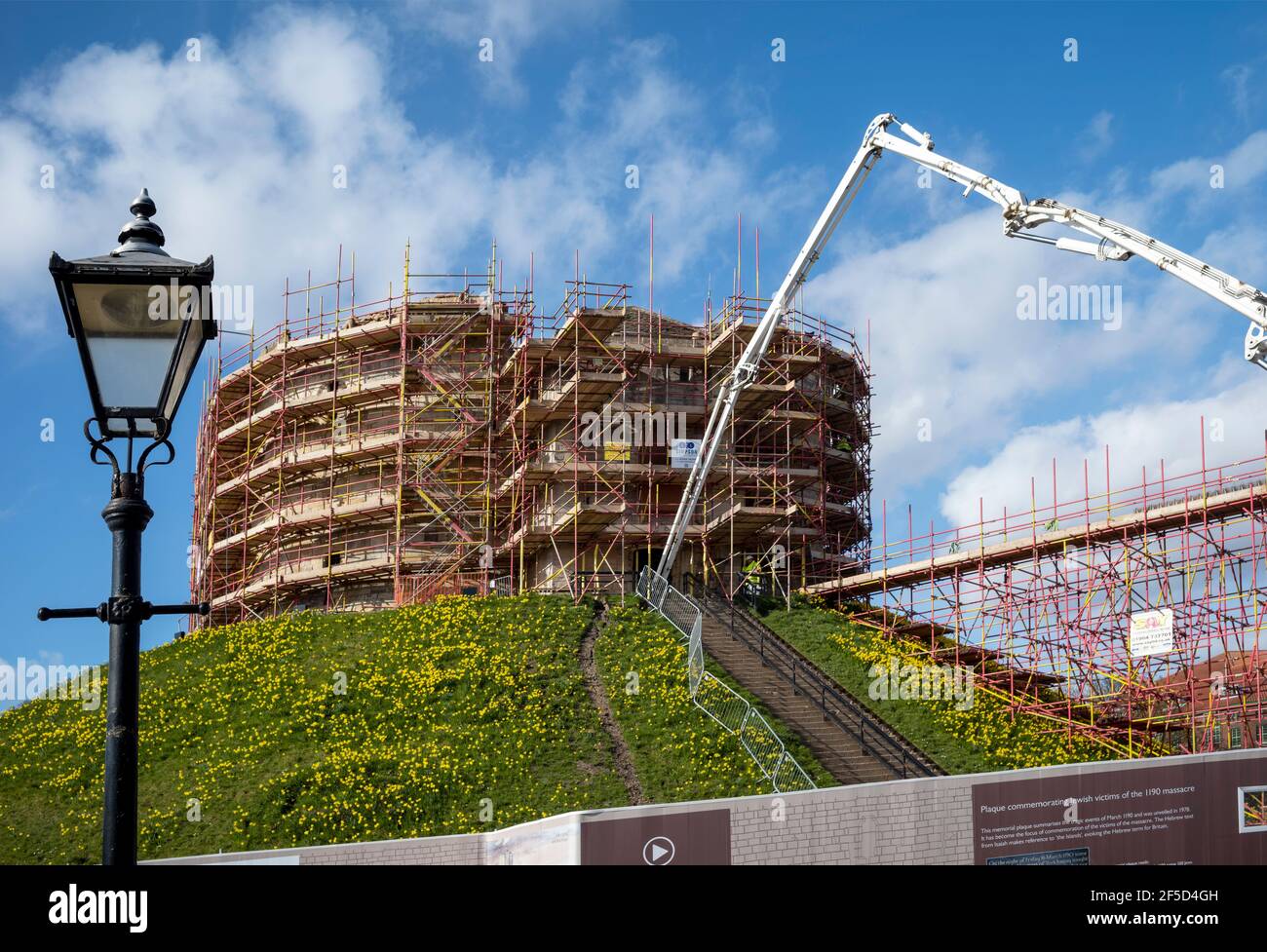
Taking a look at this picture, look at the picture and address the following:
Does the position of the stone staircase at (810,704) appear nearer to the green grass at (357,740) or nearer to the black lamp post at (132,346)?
the green grass at (357,740)

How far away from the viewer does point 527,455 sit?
43438mm

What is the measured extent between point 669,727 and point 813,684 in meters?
5.41

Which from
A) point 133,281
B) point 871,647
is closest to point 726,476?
point 871,647

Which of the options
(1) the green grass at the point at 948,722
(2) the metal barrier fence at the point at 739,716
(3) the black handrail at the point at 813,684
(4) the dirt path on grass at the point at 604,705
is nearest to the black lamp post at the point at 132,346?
(4) the dirt path on grass at the point at 604,705

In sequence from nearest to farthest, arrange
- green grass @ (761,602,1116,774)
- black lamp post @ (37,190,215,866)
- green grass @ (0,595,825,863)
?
black lamp post @ (37,190,215,866), green grass @ (0,595,825,863), green grass @ (761,602,1116,774)

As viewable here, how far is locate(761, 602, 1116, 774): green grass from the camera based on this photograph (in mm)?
29812

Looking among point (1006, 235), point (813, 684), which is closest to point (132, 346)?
point (1006, 235)

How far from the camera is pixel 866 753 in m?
29.0

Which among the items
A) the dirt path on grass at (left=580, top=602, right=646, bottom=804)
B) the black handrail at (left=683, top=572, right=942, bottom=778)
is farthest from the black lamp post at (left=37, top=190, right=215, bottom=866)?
the black handrail at (left=683, top=572, right=942, bottom=778)

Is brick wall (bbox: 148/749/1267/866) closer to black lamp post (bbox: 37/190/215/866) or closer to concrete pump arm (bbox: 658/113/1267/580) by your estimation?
concrete pump arm (bbox: 658/113/1267/580)

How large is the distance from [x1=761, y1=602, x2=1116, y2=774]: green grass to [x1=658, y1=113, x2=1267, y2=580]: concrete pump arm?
557 cm

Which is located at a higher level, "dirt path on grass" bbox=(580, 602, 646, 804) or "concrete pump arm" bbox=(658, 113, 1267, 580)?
"concrete pump arm" bbox=(658, 113, 1267, 580)

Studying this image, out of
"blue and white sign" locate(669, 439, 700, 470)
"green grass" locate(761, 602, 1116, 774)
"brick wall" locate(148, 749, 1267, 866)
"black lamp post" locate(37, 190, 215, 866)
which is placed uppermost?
"blue and white sign" locate(669, 439, 700, 470)
